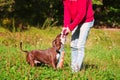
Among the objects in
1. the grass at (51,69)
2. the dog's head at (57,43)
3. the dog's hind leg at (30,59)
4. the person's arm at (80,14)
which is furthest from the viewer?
the dog's hind leg at (30,59)

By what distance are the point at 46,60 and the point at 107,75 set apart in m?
1.57

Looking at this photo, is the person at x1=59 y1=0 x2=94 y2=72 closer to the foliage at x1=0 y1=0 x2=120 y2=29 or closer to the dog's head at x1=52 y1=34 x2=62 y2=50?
the dog's head at x1=52 y1=34 x2=62 y2=50

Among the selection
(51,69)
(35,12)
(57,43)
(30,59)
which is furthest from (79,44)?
(35,12)

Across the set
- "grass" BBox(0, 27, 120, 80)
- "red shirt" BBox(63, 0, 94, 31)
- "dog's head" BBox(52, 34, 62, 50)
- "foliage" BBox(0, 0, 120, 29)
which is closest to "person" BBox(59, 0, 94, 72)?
"red shirt" BBox(63, 0, 94, 31)

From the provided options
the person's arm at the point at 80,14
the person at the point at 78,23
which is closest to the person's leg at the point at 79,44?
the person at the point at 78,23

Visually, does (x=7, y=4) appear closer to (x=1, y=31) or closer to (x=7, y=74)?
(x=1, y=31)

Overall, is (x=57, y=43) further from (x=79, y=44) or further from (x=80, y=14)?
(x=80, y=14)

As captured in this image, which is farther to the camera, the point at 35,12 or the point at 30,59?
the point at 35,12

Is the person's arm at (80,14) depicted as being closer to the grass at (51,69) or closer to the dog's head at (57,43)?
the dog's head at (57,43)

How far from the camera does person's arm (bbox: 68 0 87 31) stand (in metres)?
9.61

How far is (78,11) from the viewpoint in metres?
9.71

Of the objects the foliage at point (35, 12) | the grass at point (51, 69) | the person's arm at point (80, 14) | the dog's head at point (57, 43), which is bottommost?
the foliage at point (35, 12)

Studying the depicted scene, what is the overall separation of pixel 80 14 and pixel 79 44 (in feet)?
2.44

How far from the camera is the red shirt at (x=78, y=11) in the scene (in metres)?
9.63
